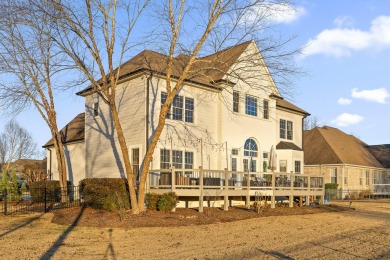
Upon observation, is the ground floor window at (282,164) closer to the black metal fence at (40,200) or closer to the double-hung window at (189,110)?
the double-hung window at (189,110)

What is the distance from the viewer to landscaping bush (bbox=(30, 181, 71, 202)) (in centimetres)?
2219

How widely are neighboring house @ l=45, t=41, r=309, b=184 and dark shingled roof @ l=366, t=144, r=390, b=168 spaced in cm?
2374

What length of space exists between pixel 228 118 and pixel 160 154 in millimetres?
5133

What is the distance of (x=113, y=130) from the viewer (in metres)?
22.7

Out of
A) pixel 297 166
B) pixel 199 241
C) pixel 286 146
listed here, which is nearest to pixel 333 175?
pixel 297 166

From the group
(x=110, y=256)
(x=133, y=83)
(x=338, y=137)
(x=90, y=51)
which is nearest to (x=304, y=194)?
(x=133, y=83)

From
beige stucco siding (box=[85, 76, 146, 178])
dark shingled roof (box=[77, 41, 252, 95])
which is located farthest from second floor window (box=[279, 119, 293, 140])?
beige stucco siding (box=[85, 76, 146, 178])

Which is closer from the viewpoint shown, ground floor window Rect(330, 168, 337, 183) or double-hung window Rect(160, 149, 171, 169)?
double-hung window Rect(160, 149, 171, 169)

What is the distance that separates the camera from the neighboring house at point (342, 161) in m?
39.7

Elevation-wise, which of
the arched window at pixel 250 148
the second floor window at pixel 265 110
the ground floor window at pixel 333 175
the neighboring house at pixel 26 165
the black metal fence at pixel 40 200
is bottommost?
the black metal fence at pixel 40 200

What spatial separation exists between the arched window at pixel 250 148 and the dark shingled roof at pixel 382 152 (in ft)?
89.1

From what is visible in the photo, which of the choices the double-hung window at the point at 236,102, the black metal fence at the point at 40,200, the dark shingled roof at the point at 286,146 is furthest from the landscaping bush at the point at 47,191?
the dark shingled roof at the point at 286,146

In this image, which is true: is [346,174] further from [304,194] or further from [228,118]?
[228,118]

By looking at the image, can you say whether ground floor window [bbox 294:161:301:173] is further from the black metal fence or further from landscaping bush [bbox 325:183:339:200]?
the black metal fence
